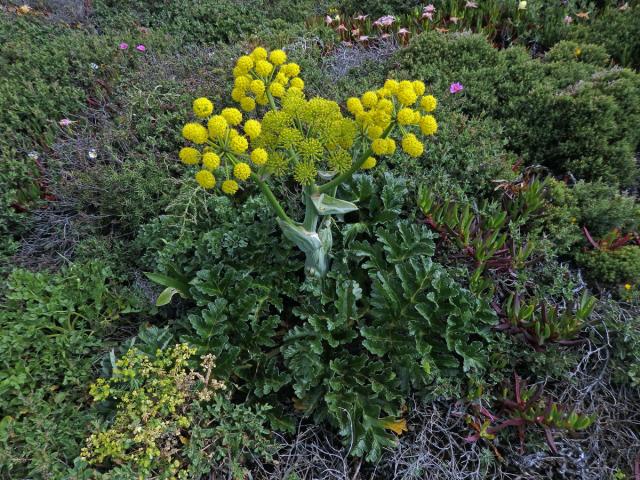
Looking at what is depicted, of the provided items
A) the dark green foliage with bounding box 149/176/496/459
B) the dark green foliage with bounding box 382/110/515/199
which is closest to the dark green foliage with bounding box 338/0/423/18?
the dark green foliage with bounding box 382/110/515/199

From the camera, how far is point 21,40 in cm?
476

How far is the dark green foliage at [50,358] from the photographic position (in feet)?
6.57

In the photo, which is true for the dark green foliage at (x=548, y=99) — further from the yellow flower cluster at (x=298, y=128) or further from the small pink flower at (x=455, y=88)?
the yellow flower cluster at (x=298, y=128)

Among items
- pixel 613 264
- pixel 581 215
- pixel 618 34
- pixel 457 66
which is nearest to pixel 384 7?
pixel 457 66

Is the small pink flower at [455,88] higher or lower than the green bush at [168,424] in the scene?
higher

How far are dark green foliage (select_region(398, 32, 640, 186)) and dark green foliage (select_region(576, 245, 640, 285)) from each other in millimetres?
760

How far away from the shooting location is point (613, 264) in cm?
259

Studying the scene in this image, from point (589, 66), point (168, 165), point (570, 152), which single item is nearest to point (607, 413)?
point (570, 152)

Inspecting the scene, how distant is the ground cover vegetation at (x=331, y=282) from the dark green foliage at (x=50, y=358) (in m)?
0.02

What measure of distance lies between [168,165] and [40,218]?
39.8 inches

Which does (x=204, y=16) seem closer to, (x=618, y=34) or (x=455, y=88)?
(x=455, y=88)

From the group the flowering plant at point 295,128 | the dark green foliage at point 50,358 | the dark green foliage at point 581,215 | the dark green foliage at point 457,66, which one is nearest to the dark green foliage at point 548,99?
the dark green foliage at point 457,66

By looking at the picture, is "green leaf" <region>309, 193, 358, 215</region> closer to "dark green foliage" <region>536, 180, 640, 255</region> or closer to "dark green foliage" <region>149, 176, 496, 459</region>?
Answer: "dark green foliage" <region>149, 176, 496, 459</region>

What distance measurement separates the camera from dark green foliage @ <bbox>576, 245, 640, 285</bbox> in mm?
2556
